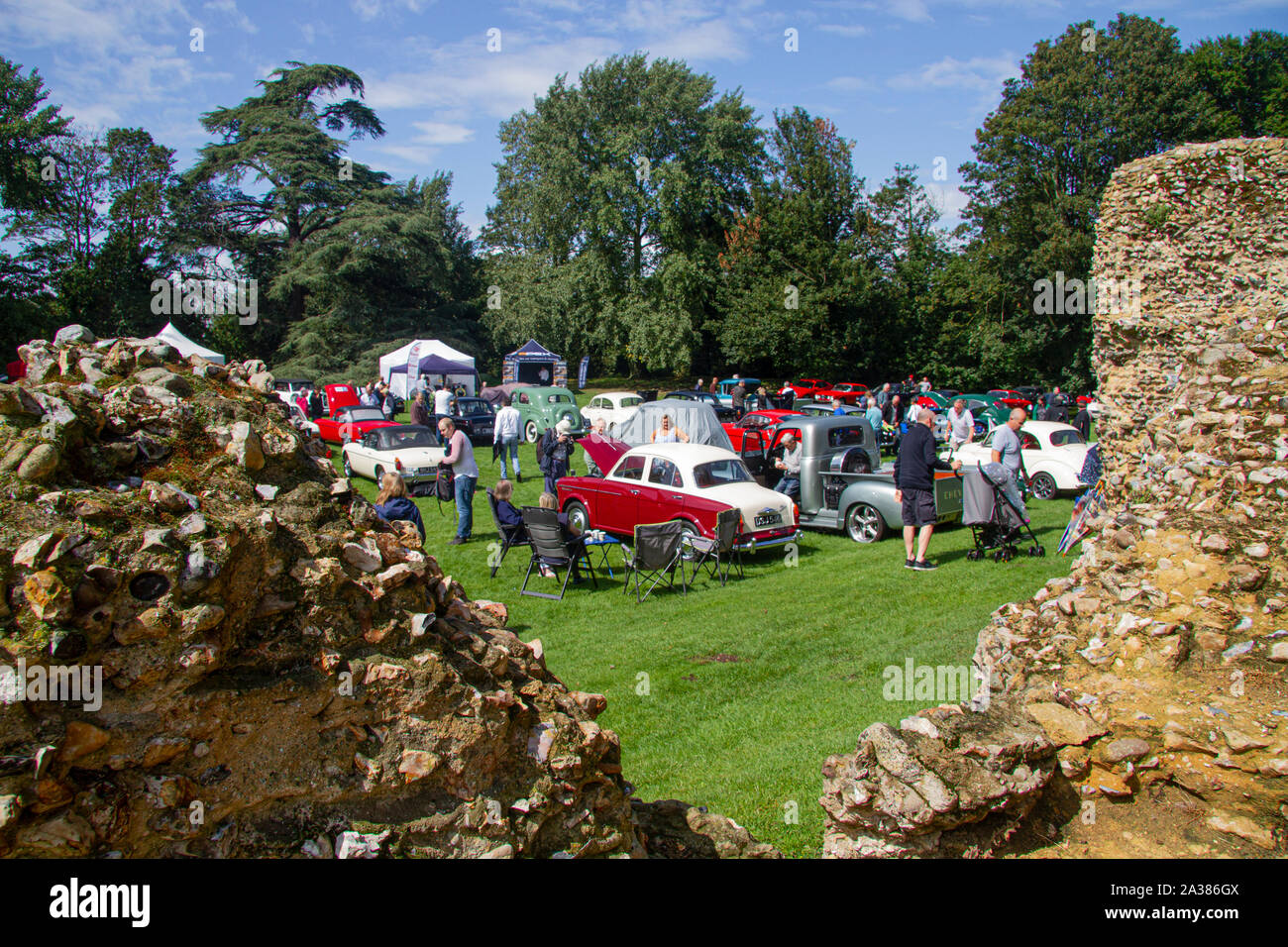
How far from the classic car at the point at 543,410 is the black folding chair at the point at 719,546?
15.3 m

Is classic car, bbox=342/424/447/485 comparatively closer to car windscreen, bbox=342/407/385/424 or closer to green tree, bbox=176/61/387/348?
car windscreen, bbox=342/407/385/424

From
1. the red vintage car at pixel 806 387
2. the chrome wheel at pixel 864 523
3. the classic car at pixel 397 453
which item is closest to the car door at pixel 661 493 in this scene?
the chrome wheel at pixel 864 523

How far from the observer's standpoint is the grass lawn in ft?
17.6

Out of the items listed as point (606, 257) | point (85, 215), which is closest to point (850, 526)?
point (606, 257)

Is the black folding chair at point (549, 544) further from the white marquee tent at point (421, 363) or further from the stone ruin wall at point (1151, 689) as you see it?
the white marquee tent at point (421, 363)

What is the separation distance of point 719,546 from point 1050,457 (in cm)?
974

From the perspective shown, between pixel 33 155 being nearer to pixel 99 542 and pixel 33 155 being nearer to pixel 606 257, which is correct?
pixel 606 257

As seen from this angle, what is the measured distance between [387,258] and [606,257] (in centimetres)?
1272

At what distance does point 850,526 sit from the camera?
13.8 metres

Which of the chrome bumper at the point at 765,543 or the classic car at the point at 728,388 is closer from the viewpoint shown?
the chrome bumper at the point at 765,543

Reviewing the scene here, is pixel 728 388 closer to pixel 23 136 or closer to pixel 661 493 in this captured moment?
pixel 661 493

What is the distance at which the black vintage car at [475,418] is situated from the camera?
2500 centimetres

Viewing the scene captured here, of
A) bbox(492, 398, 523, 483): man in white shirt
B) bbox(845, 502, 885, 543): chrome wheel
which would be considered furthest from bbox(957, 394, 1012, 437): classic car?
bbox(492, 398, 523, 483): man in white shirt
